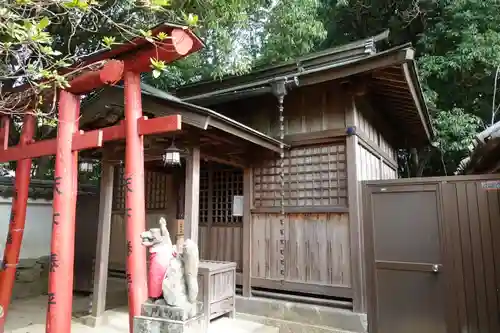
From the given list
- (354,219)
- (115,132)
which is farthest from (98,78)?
(354,219)

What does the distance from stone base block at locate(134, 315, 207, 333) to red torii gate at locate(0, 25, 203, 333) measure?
0.21 meters

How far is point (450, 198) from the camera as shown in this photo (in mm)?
5160

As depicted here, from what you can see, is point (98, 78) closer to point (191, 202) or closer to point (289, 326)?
point (191, 202)

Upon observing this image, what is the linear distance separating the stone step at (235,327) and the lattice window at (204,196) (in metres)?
2.40

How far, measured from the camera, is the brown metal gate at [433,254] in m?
4.86

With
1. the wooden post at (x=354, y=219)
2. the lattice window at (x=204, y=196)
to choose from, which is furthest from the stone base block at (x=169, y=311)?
the lattice window at (x=204, y=196)

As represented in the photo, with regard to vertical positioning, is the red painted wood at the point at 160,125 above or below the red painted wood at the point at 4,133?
below

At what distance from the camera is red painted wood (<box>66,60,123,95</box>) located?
4.27 meters

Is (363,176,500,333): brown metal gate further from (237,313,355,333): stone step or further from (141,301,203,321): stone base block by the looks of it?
(141,301,203,321): stone base block

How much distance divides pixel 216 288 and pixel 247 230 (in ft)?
5.19

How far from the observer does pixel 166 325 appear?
3.39 m

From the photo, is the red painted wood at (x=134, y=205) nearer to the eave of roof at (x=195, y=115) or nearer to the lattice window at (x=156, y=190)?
the eave of roof at (x=195, y=115)

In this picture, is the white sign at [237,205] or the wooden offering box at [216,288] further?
the white sign at [237,205]

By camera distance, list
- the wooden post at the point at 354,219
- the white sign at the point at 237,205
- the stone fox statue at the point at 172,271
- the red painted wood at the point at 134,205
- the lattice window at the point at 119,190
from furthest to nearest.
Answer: the lattice window at the point at 119,190, the white sign at the point at 237,205, the wooden post at the point at 354,219, the red painted wood at the point at 134,205, the stone fox statue at the point at 172,271
